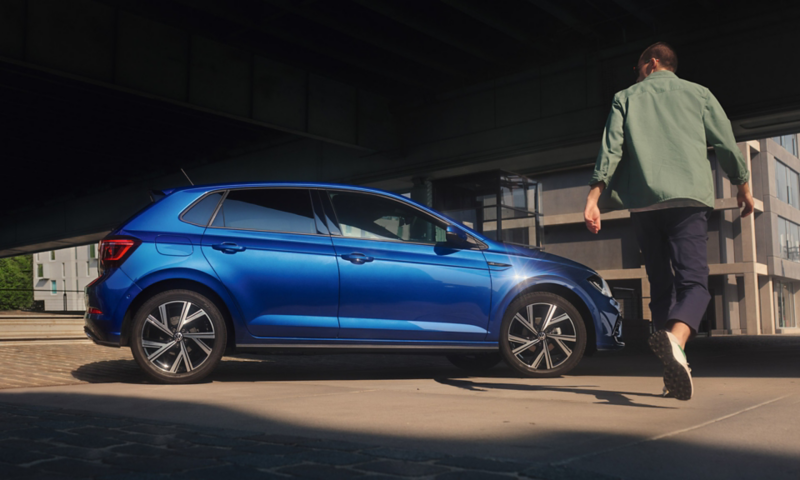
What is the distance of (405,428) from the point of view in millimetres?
3402

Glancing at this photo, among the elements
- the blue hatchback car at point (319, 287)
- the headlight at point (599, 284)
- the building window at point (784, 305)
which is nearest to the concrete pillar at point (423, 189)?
the headlight at point (599, 284)

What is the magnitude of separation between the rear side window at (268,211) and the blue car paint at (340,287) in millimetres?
89

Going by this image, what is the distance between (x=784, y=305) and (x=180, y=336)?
164 feet

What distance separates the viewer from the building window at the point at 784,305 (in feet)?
151

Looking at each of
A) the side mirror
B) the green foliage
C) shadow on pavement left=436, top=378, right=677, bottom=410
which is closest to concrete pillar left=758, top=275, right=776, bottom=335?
the side mirror

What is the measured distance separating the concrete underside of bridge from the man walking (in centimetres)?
697

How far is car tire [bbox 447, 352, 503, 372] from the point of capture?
23.2 feet

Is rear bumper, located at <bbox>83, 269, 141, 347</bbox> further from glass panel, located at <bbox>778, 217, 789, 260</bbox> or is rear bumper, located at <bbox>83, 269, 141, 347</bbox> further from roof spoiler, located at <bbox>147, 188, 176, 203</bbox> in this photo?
glass panel, located at <bbox>778, 217, 789, 260</bbox>

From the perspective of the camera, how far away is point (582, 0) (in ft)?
37.7

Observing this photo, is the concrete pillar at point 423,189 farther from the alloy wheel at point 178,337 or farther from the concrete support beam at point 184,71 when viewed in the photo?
the alloy wheel at point 178,337

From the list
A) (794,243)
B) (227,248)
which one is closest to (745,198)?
(227,248)

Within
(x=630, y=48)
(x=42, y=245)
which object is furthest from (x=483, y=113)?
(x=42, y=245)

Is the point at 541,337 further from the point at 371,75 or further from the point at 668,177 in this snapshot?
the point at 371,75

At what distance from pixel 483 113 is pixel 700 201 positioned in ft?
37.8
